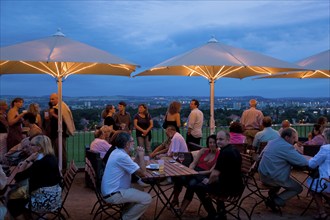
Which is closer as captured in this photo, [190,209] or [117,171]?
[117,171]

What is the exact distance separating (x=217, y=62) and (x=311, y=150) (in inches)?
85.2

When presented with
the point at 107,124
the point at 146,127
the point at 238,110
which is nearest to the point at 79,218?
the point at 107,124

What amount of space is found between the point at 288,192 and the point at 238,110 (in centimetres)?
817

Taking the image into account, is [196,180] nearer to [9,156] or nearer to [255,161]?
[255,161]

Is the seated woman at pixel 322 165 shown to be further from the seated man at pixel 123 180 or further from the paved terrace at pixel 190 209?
the seated man at pixel 123 180

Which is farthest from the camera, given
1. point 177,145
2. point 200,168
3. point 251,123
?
point 251,123

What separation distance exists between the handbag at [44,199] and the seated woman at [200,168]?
170cm

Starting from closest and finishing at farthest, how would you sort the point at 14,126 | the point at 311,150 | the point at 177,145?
1. the point at 177,145
2. the point at 311,150
3. the point at 14,126

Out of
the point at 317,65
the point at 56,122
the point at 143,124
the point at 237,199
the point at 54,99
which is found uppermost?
the point at 317,65

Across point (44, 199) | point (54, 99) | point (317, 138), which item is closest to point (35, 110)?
point (54, 99)

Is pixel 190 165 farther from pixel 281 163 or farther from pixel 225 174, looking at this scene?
pixel 281 163

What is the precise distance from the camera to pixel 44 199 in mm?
4977

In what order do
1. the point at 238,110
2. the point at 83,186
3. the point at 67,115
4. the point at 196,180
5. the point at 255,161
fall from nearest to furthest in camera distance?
1. the point at 196,180
2. the point at 255,161
3. the point at 83,186
4. the point at 67,115
5. the point at 238,110

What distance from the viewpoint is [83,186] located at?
8062 millimetres
